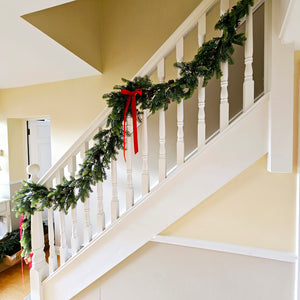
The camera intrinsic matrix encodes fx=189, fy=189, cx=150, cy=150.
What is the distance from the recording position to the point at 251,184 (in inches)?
40.5

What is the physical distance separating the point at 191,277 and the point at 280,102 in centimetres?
110

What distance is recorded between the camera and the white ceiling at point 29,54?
4.28ft

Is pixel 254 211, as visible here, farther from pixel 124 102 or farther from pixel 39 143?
pixel 39 143

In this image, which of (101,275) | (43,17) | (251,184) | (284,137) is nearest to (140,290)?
(101,275)

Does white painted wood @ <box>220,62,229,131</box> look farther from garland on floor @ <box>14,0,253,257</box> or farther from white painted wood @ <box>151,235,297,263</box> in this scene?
white painted wood @ <box>151,235,297,263</box>

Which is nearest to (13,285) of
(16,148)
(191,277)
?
(16,148)

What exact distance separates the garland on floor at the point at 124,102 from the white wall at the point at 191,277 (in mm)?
594

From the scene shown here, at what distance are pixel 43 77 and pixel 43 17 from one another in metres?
0.98

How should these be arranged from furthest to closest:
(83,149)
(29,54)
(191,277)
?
(29,54)
(83,149)
(191,277)

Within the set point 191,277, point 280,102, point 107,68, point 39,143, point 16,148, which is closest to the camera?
point 280,102

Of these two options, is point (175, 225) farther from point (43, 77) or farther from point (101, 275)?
point (43, 77)

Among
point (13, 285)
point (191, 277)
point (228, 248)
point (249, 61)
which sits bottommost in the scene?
point (13, 285)

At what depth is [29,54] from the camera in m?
1.83

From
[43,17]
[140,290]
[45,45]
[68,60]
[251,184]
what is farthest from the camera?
[68,60]
